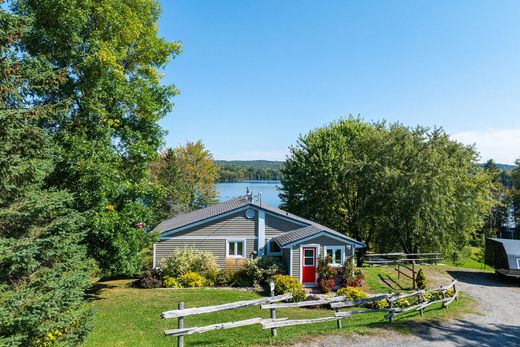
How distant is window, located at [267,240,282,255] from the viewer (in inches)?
944

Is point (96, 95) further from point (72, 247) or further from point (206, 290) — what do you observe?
point (206, 290)

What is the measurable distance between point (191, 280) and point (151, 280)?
2.39 m

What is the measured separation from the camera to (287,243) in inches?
861

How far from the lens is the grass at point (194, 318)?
36.5 feet

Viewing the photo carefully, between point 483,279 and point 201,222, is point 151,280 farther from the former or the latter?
point 483,279


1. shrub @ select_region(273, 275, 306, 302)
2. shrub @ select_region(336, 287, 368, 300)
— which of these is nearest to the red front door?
shrub @ select_region(273, 275, 306, 302)

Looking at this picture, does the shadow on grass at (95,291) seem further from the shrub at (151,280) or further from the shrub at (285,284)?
the shrub at (285,284)

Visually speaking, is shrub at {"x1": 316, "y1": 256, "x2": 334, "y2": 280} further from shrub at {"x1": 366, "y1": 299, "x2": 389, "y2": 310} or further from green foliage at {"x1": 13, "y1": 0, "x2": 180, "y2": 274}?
green foliage at {"x1": 13, "y1": 0, "x2": 180, "y2": 274}

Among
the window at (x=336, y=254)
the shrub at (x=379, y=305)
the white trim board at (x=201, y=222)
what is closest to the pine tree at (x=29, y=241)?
the white trim board at (x=201, y=222)

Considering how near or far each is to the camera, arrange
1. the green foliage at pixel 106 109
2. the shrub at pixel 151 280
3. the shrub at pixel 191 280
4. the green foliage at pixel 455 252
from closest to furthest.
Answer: the green foliage at pixel 106 109 → the shrub at pixel 151 280 → the shrub at pixel 191 280 → the green foliage at pixel 455 252

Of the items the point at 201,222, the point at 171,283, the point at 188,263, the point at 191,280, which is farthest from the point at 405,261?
the point at 171,283

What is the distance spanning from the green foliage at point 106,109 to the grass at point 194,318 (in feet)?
7.09

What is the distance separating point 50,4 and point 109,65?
3.32m

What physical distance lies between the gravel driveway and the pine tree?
677cm
